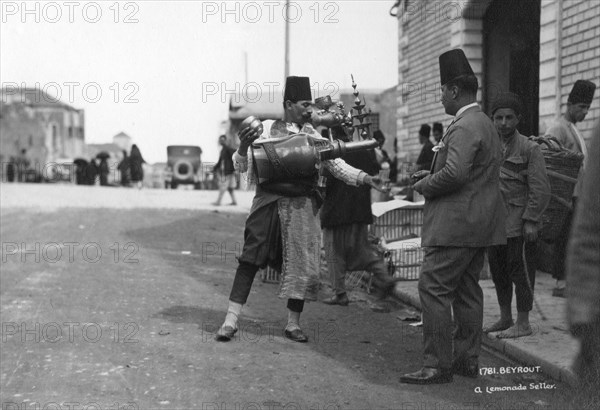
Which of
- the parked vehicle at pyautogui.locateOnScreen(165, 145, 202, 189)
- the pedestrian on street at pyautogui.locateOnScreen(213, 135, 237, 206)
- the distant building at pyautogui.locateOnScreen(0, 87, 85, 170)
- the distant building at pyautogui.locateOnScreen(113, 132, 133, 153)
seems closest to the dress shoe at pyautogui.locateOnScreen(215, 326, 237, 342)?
the pedestrian on street at pyautogui.locateOnScreen(213, 135, 237, 206)

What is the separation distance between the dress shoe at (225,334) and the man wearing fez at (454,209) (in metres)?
1.62

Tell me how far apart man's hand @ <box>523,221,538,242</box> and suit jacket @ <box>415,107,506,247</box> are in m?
0.86

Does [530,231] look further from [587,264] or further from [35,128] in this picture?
[35,128]

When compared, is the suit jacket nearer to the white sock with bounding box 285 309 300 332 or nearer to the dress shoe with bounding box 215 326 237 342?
the white sock with bounding box 285 309 300 332

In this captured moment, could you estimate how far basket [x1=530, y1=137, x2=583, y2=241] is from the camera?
267 inches

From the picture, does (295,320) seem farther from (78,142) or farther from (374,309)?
(78,142)

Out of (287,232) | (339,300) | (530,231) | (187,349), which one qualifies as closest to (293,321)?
(287,232)

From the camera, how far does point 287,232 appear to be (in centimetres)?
657

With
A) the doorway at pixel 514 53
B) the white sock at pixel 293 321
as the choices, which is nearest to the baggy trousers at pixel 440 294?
the white sock at pixel 293 321

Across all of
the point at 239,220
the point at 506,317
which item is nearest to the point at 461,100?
the point at 506,317

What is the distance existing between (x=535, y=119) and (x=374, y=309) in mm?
5957

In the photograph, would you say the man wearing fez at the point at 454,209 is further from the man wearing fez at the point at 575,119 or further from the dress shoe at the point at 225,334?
the man wearing fez at the point at 575,119

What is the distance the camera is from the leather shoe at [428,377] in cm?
538

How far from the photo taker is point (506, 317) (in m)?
6.74
